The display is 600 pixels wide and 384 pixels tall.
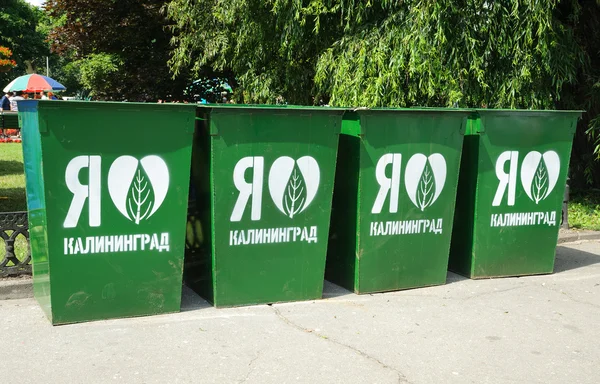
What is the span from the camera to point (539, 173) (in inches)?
269

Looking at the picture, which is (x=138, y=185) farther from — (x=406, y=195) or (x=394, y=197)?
(x=406, y=195)

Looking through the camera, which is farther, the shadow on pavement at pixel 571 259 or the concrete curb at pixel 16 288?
the shadow on pavement at pixel 571 259

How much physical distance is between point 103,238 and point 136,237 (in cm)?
24

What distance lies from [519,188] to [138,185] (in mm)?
3664

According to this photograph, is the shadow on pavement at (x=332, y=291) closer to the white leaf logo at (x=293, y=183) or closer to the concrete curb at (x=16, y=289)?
the white leaf logo at (x=293, y=183)

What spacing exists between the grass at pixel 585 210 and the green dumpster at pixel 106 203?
6.40 meters

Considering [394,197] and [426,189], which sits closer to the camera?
[394,197]

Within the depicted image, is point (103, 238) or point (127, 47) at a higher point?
point (127, 47)

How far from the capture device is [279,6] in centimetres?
1141

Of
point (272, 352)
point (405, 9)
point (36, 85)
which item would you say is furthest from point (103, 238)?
point (36, 85)

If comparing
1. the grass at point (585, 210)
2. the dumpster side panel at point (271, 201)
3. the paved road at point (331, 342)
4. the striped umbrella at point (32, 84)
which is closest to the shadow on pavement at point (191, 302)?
the paved road at point (331, 342)

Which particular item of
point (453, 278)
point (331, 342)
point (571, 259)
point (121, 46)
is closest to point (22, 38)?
point (121, 46)

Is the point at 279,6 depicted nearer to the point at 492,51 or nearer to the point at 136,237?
the point at 492,51

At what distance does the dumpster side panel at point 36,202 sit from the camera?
4926mm
